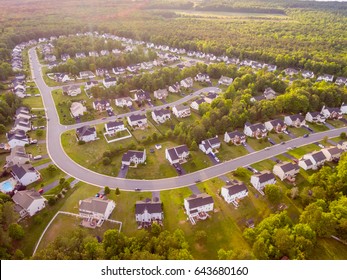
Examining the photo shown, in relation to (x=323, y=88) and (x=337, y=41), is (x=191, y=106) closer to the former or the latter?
(x=323, y=88)

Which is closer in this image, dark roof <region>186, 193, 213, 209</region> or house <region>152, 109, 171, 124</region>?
dark roof <region>186, 193, 213, 209</region>

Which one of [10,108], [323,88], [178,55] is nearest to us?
[10,108]

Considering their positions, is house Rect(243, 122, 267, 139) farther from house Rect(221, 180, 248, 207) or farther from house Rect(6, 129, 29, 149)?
house Rect(6, 129, 29, 149)

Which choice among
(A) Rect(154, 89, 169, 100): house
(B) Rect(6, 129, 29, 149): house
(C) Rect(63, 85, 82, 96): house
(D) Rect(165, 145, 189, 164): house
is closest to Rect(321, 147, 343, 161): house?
(D) Rect(165, 145, 189, 164): house

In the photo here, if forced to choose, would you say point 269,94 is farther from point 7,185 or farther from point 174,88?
point 7,185

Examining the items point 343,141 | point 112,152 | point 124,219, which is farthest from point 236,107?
point 124,219

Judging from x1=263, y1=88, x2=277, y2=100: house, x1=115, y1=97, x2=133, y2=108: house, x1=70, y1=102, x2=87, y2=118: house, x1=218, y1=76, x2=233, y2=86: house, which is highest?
x1=70, y1=102, x2=87, y2=118: house
